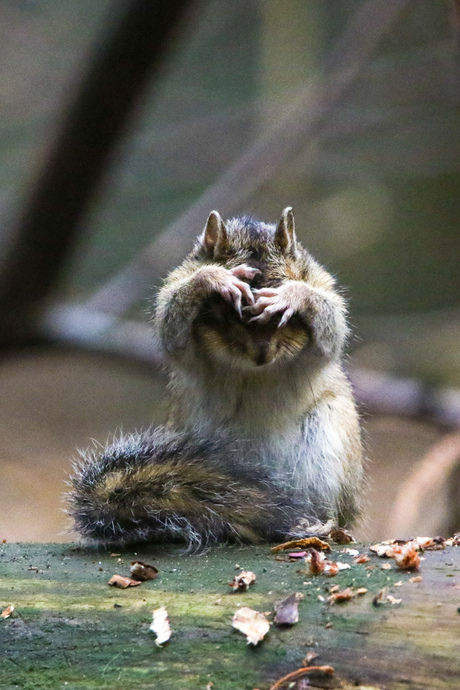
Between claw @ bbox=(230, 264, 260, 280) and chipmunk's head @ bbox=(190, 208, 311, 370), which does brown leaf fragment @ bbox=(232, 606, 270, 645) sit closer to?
chipmunk's head @ bbox=(190, 208, 311, 370)

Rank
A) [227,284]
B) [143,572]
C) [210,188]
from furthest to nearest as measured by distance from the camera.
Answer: [210,188] < [227,284] < [143,572]

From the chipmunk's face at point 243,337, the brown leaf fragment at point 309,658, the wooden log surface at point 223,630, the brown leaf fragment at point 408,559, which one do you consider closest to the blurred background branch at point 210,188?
the chipmunk's face at point 243,337

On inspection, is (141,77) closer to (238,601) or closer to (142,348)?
(142,348)

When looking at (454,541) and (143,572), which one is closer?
(143,572)

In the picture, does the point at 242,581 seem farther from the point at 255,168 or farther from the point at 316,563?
the point at 255,168

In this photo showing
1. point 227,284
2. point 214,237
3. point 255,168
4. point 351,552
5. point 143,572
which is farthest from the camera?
point 255,168

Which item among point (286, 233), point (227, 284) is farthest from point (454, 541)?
point (286, 233)
